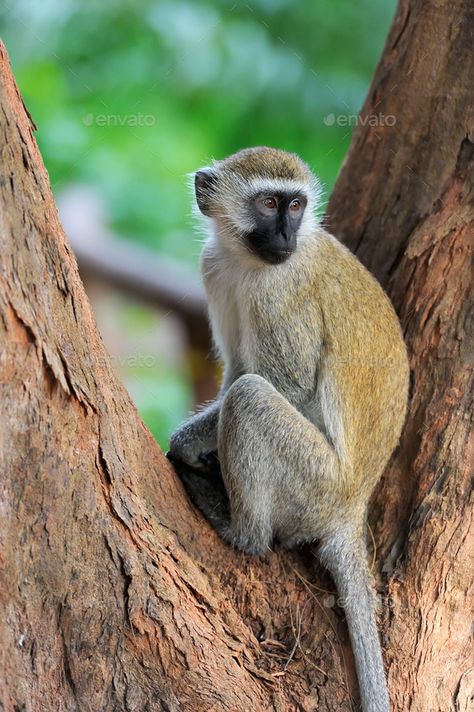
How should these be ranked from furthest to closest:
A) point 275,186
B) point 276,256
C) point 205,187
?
1. point 205,187
2. point 275,186
3. point 276,256

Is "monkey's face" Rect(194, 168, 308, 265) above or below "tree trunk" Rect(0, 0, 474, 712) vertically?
above

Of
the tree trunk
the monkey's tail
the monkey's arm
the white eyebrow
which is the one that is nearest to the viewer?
the tree trunk

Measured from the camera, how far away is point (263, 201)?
5.11 m

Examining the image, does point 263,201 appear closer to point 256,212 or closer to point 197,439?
point 256,212

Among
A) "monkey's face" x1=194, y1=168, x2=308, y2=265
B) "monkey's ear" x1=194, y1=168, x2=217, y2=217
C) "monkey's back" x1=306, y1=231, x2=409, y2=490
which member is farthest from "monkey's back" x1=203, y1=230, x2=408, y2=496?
"monkey's ear" x1=194, y1=168, x2=217, y2=217

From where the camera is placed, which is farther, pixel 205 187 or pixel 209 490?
pixel 205 187

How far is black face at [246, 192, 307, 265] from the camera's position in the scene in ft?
16.2

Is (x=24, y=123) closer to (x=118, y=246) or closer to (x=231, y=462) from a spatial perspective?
(x=231, y=462)

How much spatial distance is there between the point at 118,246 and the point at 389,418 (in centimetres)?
556

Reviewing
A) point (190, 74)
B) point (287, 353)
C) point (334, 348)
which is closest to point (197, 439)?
point (287, 353)
